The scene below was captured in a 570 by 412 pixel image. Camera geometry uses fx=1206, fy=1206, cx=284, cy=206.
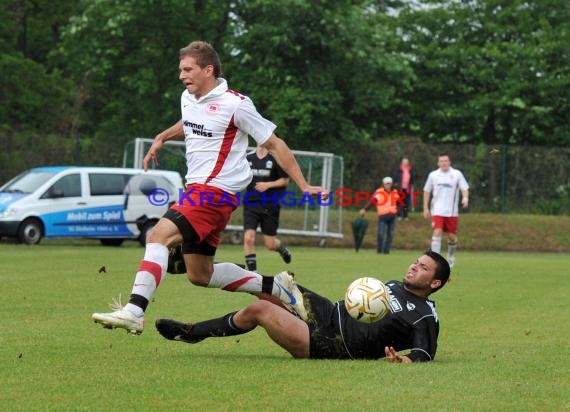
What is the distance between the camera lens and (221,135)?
890 cm

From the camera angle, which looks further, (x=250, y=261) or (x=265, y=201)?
(x=265, y=201)

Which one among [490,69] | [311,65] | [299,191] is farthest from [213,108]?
[490,69]

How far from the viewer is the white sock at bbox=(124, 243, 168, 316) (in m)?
8.22

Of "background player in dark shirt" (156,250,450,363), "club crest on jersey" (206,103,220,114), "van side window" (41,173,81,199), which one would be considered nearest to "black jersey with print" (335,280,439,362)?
"background player in dark shirt" (156,250,450,363)

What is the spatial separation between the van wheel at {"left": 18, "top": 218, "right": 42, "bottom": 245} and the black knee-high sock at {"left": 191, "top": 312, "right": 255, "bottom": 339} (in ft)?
63.9

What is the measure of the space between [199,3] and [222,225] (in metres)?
34.0

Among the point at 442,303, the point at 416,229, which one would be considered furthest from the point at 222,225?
the point at 416,229

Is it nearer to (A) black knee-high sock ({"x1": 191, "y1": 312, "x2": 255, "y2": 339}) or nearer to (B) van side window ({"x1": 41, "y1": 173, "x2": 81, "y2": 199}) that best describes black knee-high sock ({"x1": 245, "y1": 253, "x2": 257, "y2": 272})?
(A) black knee-high sock ({"x1": 191, "y1": 312, "x2": 255, "y2": 339})

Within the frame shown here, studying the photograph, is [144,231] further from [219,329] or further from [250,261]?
[219,329]

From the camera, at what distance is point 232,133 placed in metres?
8.94

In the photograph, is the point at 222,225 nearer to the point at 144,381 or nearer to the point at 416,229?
the point at 144,381

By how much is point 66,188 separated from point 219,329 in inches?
802

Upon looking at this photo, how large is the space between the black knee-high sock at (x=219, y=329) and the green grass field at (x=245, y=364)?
0.17 m

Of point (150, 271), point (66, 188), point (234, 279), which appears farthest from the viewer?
A: point (66, 188)
